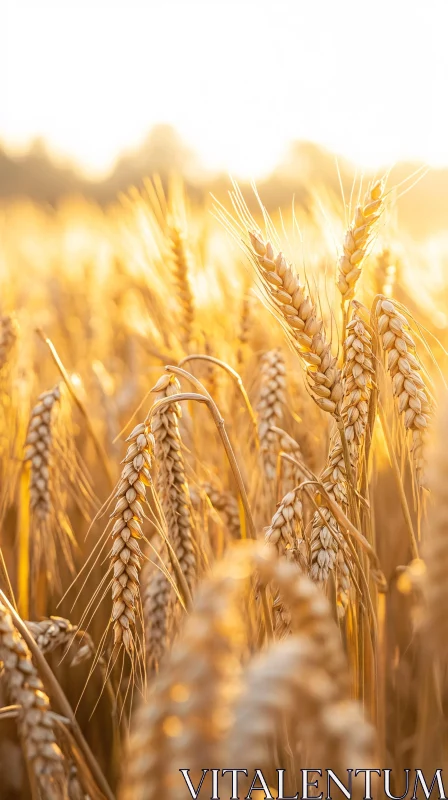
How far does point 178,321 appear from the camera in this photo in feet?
6.73

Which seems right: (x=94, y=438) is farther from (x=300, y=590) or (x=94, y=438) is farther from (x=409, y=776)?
(x=300, y=590)

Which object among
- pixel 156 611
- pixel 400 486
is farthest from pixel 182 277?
pixel 400 486

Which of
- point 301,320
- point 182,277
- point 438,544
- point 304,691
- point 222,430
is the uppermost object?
point 182,277

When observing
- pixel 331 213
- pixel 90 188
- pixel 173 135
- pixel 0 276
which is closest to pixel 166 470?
pixel 331 213

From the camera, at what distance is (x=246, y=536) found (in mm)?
1382

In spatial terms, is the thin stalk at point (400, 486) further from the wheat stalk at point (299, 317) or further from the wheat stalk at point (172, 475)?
the wheat stalk at point (172, 475)

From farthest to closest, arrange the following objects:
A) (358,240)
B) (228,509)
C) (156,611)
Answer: (228,509)
(156,611)
(358,240)

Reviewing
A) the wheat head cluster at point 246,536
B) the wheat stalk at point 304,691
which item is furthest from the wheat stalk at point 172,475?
the wheat stalk at point 304,691

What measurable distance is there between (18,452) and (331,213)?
53.2 inches

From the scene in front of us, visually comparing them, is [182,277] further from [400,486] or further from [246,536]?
[400,486]

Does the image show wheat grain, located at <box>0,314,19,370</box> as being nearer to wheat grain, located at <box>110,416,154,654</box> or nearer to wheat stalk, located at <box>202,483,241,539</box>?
wheat stalk, located at <box>202,483,241,539</box>

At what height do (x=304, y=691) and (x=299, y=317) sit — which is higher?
(x=299, y=317)

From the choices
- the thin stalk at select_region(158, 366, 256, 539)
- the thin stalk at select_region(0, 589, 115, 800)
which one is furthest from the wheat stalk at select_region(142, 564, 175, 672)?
the thin stalk at select_region(158, 366, 256, 539)

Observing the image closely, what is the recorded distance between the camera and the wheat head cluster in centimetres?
58
